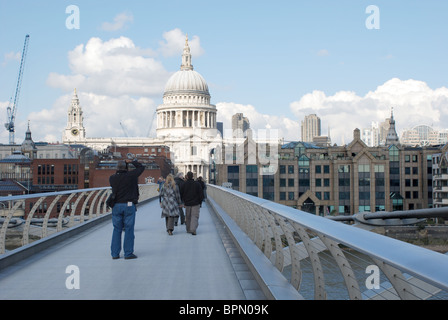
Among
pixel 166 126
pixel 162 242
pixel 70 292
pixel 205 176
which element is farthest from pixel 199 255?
pixel 166 126

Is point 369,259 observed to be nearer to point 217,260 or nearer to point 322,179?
point 217,260

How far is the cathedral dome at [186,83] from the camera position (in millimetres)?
178625

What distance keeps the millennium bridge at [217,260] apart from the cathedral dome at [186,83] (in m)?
166

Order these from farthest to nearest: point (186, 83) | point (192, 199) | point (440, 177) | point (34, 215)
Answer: point (186, 83), point (440, 177), point (192, 199), point (34, 215)

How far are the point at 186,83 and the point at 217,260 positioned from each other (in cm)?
17306

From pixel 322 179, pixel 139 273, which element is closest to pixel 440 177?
pixel 322 179

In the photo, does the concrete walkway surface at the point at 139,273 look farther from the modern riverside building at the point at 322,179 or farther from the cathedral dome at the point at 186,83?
the cathedral dome at the point at 186,83

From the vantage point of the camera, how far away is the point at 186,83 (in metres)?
180

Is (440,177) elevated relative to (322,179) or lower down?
elevated

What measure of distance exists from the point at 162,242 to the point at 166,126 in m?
166

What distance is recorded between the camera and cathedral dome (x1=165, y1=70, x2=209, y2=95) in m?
179

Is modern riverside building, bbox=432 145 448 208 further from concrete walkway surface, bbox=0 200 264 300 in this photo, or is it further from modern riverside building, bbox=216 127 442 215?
concrete walkway surface, bbox=0 200 264 300

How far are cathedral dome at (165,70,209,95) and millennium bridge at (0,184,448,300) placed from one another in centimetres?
16611

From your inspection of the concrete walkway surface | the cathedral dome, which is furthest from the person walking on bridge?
the cathedral dome
